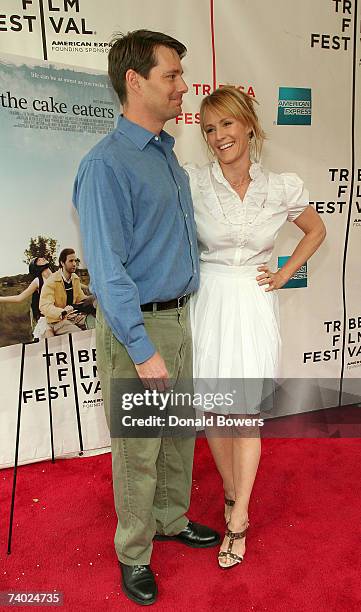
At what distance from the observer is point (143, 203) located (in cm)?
171

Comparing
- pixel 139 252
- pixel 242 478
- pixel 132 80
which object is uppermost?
pixel 132 80

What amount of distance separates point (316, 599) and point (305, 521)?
45 cm

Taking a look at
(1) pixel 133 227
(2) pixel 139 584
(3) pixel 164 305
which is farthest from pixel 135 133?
(2) pixel 139 584

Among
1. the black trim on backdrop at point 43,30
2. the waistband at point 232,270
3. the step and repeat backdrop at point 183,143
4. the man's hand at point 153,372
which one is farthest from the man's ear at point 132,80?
the black trim on backdrop at point 43,30

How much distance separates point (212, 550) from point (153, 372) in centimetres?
84

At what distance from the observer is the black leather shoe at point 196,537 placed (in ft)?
7.15

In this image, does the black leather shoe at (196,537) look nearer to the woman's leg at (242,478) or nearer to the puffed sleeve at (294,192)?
the woman's leg at (242,478)

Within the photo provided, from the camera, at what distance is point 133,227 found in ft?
5.63

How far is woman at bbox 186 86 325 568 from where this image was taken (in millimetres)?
1991

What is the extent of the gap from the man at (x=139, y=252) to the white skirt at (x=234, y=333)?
89 millimetres

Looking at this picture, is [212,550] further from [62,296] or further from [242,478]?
[62,296]

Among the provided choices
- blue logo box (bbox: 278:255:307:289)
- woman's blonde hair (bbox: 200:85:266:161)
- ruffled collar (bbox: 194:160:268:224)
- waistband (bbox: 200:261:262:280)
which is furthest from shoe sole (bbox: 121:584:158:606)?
blue logo box (bbox: 278:255:307:289)

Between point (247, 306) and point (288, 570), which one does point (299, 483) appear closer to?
point (288, 570)

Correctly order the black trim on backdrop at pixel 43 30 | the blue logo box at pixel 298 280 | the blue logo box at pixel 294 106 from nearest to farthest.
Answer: the black trim on backdrop at pixel 43 30
the blue logo box at pixel 294 106
the blue logo box at pixel 298 280
